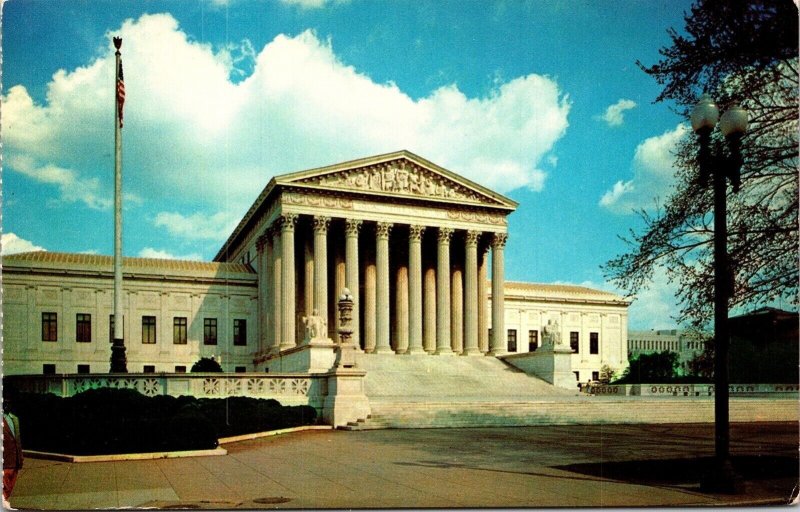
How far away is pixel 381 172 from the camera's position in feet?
183

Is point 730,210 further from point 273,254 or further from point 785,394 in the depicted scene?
point 273,254

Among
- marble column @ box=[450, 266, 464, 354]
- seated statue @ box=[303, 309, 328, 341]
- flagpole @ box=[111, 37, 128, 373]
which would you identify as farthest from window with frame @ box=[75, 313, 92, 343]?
flagpole @ box=[111, 37, 128, 373]

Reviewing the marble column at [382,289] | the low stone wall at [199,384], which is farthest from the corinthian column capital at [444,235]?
the low stone wall at [199,384]

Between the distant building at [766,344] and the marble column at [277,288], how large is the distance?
120 feet

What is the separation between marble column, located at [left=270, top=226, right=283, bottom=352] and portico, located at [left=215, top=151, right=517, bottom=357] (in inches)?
3.1

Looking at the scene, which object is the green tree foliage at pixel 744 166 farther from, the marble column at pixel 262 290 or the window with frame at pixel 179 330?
the window with frame at pixel 179 330

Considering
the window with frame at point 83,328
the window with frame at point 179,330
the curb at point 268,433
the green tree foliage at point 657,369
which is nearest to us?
the curb at point 268,433

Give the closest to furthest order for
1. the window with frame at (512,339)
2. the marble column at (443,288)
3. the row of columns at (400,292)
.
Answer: the row of columns at (400,292)
the marble column at (443,288)
the window with frame at (512,339)

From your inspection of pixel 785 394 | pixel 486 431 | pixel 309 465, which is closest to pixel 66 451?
pixel 309 465

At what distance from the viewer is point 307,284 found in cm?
5538

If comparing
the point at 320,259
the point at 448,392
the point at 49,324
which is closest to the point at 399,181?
the point at 320,259

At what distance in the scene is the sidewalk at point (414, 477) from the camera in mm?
12359

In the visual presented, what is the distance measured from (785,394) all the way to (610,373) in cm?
4091

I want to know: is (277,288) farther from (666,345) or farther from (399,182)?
(666,345)
